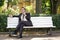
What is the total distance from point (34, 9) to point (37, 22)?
1003 cm

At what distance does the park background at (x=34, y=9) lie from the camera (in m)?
12.3

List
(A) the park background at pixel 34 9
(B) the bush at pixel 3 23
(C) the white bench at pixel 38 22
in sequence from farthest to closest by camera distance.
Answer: (A) the park background at pixel 34 9 < (B) the bush at pixel 3 23 < (C) the white bench at pixel 38 22

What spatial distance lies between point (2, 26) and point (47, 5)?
1245 centimetres

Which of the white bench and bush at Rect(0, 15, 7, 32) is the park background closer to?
bush at Rect(0, 15, 7, 32)

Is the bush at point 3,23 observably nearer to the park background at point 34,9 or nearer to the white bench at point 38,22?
the park background at point 34,9

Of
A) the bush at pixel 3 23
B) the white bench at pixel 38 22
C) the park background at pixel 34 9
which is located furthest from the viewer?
the park background at pixel 34 9

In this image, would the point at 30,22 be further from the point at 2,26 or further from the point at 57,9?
the point at 57,9

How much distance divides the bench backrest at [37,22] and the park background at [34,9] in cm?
94

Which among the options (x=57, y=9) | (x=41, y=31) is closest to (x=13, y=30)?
(x=41, y=31)

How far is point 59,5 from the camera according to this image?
22031mm

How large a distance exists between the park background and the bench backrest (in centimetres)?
94

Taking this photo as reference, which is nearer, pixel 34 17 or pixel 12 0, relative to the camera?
pixel 34 17

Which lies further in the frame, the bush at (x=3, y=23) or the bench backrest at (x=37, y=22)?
the bush at (x=3, y=23)

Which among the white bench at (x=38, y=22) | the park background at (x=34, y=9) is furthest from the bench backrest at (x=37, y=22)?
the park background at (x=34, y=9)
